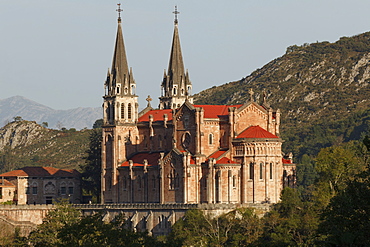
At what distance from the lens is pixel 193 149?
140625 mm

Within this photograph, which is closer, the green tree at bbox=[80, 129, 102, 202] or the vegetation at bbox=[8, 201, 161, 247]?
the vegetation at bbox=[8, 201, 161, 247]

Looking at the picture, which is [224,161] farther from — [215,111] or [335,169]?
[335,169]

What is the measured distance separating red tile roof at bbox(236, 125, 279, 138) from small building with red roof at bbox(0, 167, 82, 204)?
117ft

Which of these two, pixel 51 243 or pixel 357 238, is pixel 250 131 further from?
pixel 357 238

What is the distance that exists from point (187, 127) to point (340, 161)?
71.1ft

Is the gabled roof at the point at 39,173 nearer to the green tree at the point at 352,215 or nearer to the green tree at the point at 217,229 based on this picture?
the green tree at the point at 217,229

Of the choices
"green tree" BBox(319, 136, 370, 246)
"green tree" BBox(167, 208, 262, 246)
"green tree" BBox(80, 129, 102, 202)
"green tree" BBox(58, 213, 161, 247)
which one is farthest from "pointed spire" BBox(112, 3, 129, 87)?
"green tree" BBox(319, 136, 370, 246)

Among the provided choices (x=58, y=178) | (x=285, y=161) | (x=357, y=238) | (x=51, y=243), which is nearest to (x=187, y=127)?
(x=285, y=161)

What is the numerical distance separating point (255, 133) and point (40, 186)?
41264 millimetres

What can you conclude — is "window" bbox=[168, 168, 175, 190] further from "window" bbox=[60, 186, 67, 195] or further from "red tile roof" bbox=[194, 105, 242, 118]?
"window" bbox=[60, 186, 67, 195]

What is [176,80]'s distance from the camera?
160 metres

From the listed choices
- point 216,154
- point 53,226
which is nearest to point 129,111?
point 216,154

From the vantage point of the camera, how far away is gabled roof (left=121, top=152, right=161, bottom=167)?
144 metres

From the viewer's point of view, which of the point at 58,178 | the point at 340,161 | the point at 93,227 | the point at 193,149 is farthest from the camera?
the point at 58,178
